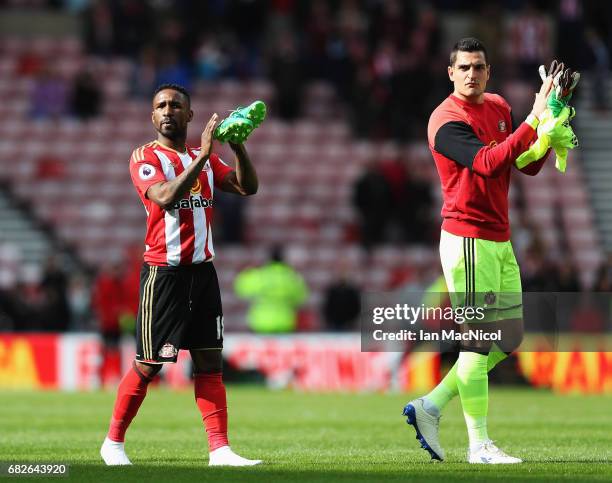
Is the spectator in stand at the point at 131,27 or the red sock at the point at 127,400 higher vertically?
the spectator in stand at the point at 131,27

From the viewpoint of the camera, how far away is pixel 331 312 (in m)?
22.3

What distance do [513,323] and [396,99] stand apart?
58.2 ft

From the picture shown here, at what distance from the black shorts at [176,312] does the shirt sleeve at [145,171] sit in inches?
20.3

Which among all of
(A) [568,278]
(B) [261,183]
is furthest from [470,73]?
(B) [261,183]

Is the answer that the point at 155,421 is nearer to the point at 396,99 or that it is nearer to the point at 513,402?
the point at 513,402

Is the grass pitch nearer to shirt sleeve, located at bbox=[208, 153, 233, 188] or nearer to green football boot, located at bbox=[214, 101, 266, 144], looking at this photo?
shirt sleeve, located at bbox=[208, 153, 233, 188]

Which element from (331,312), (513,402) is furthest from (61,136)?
(513,402)

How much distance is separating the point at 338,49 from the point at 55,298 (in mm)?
7896

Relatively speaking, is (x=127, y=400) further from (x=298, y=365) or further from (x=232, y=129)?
(x=298, y=365)

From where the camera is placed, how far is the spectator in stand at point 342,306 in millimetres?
22219

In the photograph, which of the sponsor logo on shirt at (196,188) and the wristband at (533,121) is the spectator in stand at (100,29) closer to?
the sponsor logo on shirt at (196,188)

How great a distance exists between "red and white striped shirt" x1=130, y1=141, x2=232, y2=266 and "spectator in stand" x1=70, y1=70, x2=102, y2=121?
17.7 meters

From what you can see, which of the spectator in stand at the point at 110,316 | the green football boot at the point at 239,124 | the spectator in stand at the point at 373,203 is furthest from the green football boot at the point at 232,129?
the spectator in stand at the point at 373,203

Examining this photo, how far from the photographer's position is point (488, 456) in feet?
28.9
